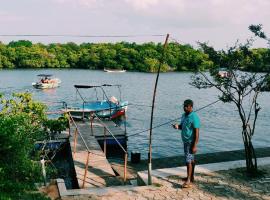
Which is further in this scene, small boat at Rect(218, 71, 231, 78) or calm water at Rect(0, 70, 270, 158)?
calm water at Rect(0, 70, 270, 158)

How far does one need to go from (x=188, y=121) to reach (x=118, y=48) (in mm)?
120350

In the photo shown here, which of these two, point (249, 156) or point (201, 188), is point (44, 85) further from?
point (201, 188)

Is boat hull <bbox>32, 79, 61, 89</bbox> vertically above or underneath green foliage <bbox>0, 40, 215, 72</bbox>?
underneath

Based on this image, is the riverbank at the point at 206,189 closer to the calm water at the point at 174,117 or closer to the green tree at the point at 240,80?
the green tree at the point at 240,80

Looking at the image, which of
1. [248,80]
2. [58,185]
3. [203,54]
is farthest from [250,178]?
[58,185]

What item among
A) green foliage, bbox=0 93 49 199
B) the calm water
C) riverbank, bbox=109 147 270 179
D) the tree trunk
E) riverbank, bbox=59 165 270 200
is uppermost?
green foliage, bbox=0 93 49 199

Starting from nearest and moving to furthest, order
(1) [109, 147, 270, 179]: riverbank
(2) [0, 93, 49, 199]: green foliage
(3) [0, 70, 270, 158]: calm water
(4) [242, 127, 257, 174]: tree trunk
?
1. (2) [0, 93, 49, 199]: green foliage
2. (4) [242, 127, 257, 174]: tree trunk
3. (1) [109, 147, 270, 179]: riverbank
4. (3) [0, 70, 270, 158]: calm water

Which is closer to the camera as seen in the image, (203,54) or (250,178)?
(250,178)

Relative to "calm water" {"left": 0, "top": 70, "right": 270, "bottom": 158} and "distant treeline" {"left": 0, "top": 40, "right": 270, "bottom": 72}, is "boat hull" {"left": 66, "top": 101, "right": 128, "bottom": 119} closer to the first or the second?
"calm water" {"left": 0, "top": 70, "right": 270, "bottom": 158}

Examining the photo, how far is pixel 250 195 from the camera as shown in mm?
9008

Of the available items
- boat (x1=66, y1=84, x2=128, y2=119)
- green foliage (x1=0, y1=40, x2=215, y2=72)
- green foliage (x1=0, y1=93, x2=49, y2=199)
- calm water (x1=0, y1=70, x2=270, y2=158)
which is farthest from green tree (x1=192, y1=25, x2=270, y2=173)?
green foliage (x1=0, y1=40, x2=215, y2=72)

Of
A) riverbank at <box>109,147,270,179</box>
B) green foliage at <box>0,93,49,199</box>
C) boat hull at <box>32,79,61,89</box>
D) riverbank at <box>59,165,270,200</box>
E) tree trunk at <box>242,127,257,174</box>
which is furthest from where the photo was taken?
boat hull at <box>32,79,61,89</box>

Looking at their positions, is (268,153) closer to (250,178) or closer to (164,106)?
(250,178)

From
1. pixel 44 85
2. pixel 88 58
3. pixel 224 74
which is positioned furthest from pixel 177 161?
pixel 88 58
